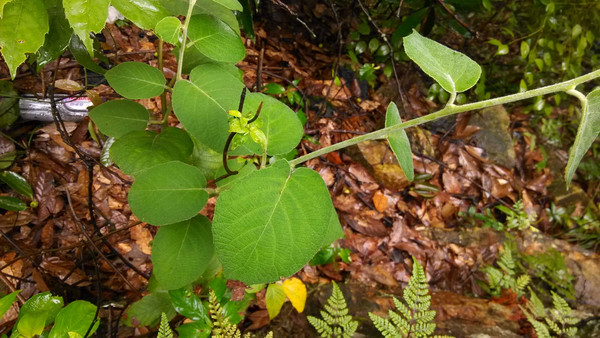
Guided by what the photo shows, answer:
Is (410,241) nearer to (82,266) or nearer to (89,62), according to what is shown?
(82,266)

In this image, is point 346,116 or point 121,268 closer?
point 121,268

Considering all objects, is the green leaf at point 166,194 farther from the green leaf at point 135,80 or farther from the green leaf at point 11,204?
the green leaf at point 11,204

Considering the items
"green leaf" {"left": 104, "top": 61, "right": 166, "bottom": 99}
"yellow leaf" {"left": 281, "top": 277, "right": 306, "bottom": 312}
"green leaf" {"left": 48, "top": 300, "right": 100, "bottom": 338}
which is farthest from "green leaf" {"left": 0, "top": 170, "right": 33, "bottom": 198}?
"yellow leaf" {"left": 281, "top": 277, "right": 306, "bottom": 312}

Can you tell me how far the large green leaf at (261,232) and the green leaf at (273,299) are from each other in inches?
41.5

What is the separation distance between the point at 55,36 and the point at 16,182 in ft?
3.24

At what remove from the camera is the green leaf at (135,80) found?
3.19ft

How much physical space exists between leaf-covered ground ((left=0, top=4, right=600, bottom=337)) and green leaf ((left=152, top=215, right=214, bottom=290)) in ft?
1.08

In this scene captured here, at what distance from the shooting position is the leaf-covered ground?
5.26 ft

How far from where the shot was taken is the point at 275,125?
0.88 meters

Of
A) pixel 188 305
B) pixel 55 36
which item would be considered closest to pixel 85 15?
pixel 55 36

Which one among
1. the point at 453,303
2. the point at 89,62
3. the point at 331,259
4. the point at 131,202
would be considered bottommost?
the point at 453,303

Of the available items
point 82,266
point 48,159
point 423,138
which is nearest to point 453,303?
point 423,138

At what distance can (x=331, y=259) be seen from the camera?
6.95 ft

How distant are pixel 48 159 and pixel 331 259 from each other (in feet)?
5.41
